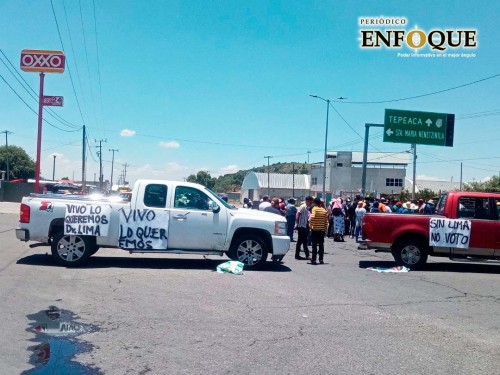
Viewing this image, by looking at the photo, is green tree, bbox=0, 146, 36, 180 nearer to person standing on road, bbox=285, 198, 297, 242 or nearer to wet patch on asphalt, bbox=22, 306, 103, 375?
person standing on road, bbox=285, 198, 297, 242

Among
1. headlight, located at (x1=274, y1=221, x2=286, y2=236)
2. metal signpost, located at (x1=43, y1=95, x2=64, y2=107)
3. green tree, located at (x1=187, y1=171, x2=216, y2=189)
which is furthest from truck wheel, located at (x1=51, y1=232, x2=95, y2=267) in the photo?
green tree, located at (x1=187, y1=171, x2=216, y2=189)

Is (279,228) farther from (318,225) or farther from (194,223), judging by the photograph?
(194,223)

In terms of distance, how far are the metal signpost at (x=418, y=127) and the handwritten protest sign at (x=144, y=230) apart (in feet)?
64.4

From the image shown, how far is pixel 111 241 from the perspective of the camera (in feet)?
39.7

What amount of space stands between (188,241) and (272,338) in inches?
220

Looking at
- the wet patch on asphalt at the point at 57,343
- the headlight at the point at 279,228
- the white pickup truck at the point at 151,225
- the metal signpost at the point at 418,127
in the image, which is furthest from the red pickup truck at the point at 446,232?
the metal signpost at the point at 418,127

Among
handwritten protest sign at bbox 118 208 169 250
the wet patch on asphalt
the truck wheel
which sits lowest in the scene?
the wet patch on asphalt

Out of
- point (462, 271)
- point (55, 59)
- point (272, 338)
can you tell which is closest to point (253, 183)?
point (55, 59)

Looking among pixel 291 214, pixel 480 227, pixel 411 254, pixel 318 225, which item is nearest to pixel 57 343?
pixel 318 225

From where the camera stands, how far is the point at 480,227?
13.5 metres

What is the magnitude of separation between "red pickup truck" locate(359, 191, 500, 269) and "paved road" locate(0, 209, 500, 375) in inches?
47.1

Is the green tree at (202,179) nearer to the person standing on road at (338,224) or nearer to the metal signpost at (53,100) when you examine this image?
the metal signpost at (53,100)

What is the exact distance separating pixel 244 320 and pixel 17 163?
99365 millimetres

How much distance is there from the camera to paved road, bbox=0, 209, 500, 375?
5891mm
